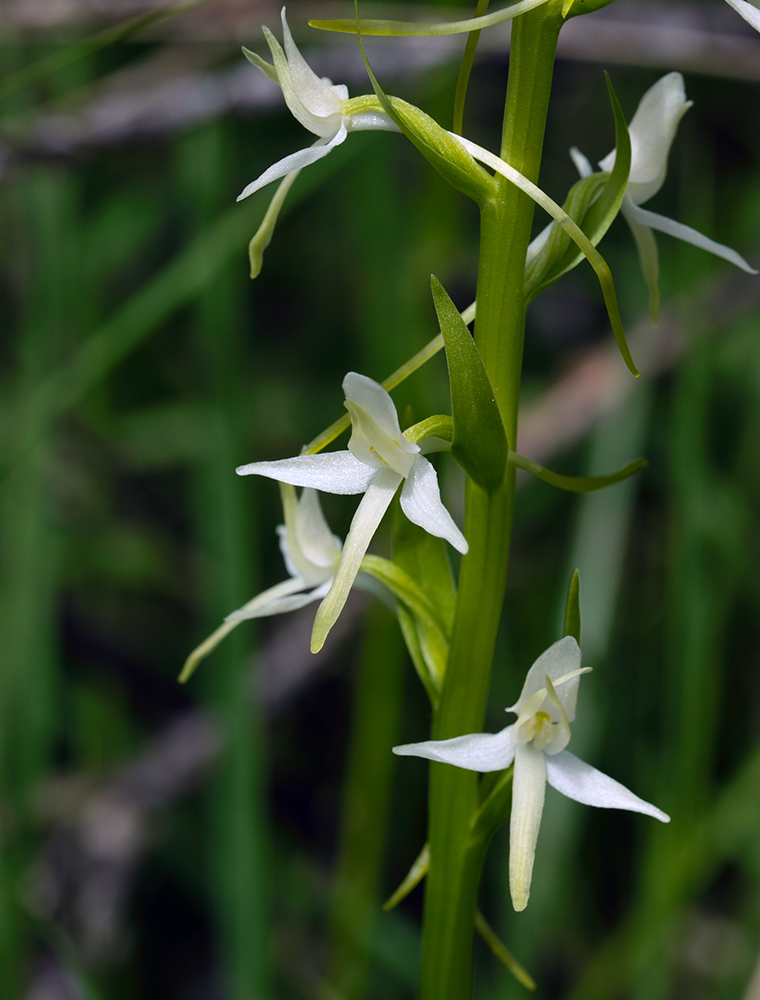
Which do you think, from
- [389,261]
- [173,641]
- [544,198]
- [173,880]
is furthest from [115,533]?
[544,198]

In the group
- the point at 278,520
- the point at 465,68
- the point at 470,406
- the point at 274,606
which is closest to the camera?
the point at 470,406

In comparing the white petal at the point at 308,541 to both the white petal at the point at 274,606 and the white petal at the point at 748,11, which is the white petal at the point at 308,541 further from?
the white petal at the point at 748,11

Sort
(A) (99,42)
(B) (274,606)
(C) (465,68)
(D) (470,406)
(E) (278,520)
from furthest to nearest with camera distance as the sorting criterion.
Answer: (E) (278,520), (A) (99,42), (B) (274,606), (C) (465,68), (D) (470,406)

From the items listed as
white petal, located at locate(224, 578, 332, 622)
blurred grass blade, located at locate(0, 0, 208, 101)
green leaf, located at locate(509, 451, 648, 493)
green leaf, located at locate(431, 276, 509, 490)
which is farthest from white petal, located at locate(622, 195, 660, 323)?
blurred grass blade, located at locate(0, 0, 208, 101)

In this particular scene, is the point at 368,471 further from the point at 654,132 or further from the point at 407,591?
the point at 654,132

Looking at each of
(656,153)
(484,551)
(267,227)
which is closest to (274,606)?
(484,551)

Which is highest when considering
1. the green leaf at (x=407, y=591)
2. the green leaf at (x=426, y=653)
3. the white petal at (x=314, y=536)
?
the white petal at (x=314, y=536)

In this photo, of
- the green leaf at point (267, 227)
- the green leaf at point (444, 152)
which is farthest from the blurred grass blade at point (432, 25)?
the green leaf at point (267, 227)
